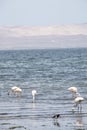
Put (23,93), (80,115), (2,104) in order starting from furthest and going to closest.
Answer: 1. (23,93)
2. (2,104)
3. (80,115)

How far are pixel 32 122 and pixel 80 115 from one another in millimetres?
2938

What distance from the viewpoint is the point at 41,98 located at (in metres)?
34.8

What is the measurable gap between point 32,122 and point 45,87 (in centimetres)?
1712

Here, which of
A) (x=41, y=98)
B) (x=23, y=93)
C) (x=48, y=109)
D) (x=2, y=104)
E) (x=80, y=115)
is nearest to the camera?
(x=80, y=115)

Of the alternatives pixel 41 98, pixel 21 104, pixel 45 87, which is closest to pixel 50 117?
pixel 21 104

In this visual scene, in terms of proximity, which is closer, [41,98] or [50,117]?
[50,117]

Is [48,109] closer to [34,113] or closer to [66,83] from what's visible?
[34,113]

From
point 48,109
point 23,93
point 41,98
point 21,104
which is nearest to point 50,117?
point 48,109

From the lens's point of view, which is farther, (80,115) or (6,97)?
(6,97)

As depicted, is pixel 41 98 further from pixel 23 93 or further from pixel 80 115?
pixel 80 115

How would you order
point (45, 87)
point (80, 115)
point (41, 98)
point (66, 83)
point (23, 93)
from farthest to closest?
point (66, 83) < point (45, 87) < point (23, 93) < point (41, 98) < point (80, 115)

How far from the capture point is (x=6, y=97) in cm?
3550

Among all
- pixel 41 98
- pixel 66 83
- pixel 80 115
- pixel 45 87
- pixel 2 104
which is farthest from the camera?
pixel 66 83

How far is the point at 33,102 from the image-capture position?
32594 millimetres
